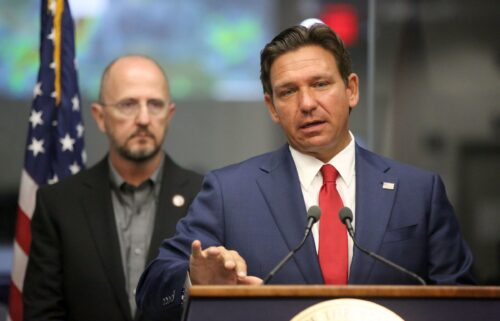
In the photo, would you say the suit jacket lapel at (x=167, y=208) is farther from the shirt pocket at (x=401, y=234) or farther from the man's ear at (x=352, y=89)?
the shirt pocket at (x=401, y=234)

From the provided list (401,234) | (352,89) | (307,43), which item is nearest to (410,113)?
(352,89)

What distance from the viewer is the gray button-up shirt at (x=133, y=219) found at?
4.48 metres

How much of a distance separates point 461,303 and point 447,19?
11.7ft

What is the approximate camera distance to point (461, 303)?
100 inches

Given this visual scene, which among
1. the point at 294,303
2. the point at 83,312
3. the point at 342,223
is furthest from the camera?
the point at 83,312

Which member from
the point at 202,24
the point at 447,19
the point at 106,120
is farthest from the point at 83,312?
the point at 447,19

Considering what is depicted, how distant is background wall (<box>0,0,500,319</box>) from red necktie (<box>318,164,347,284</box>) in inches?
101

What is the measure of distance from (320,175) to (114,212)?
1.45m

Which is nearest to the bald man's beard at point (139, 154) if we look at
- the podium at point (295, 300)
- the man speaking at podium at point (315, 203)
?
the man speaking at podium at point (315, 203)

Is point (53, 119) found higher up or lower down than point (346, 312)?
higher up

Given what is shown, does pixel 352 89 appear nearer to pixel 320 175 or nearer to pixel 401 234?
pixel 320 175

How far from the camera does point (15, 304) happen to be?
495 cm

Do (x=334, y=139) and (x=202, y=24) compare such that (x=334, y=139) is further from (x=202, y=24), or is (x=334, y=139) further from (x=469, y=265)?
(x=202, y=24)

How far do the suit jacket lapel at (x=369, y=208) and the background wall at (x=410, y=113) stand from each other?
2408 millimetres
